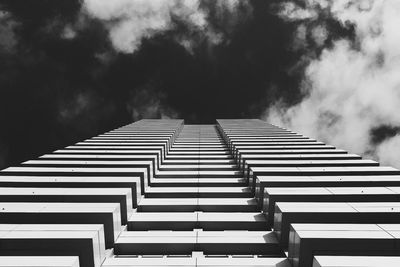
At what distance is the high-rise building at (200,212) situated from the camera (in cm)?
969

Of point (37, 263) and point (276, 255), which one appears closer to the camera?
point (37, 263)

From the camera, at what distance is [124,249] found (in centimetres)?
1253

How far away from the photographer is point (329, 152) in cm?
2805

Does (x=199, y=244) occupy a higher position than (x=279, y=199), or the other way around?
(x=279, y=199)

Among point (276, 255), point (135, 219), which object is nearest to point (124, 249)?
point (135, 219)

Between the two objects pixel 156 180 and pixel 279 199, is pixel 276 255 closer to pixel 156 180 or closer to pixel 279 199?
pixel 279 199

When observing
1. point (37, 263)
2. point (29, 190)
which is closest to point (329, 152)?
point (29, 190)

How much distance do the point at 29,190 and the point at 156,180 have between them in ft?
26.9

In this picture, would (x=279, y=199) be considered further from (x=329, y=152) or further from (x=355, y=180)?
(x=329, y=152)

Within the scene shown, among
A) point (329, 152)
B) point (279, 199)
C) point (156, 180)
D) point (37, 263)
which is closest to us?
point (37, 263)

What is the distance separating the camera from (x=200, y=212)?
16797mm

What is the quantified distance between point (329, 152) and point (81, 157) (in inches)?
814

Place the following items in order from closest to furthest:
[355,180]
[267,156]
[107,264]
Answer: [107,264] → [355,180] → [267,156]

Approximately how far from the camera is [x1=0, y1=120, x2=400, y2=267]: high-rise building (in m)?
9.69
